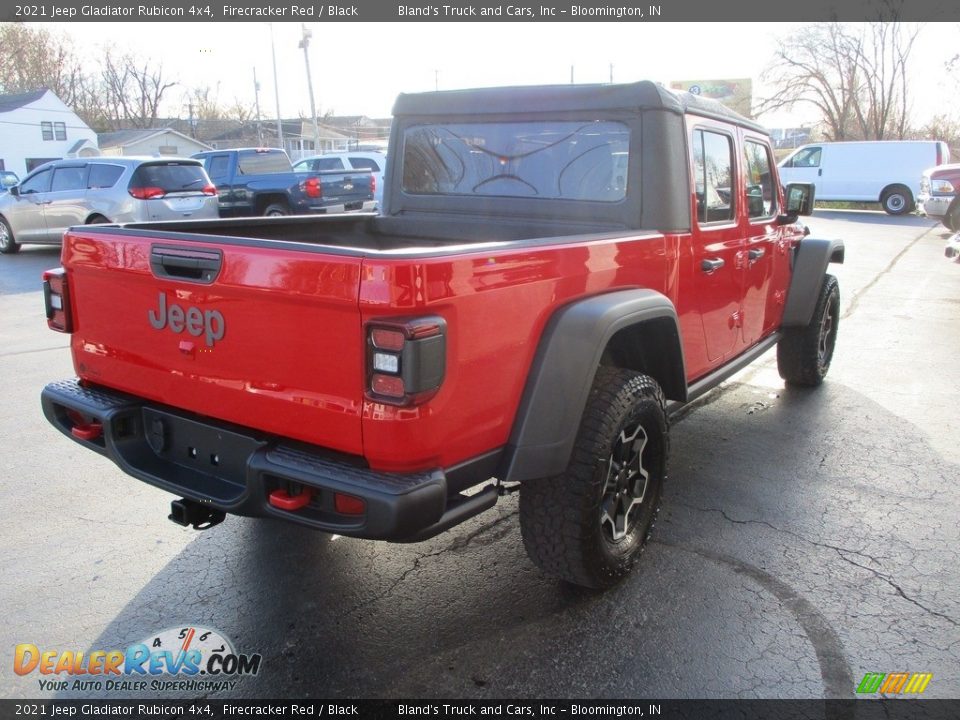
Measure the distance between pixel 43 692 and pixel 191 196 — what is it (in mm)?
11108

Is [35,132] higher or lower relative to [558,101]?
higher

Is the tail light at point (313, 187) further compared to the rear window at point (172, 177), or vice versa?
the tail light at point (313, 187)

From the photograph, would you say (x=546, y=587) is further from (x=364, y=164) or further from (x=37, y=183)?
(x=364, y=164)

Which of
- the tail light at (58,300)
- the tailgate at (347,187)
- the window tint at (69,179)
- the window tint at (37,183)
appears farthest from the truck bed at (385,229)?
the tailgate at (347,187)

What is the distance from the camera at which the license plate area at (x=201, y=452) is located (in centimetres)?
258

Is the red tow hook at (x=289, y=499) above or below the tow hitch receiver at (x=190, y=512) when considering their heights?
above

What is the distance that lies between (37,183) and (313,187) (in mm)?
4959

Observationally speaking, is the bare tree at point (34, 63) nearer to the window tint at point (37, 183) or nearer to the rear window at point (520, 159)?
the window tint at point (37, 183)

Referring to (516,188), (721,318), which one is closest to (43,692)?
(516,188)

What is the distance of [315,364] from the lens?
2348mm

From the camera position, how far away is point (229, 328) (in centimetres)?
253

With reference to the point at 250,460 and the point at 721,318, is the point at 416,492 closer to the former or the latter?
the point at 250,460

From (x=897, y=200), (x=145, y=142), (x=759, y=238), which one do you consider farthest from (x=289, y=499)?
(x=145, y=142)

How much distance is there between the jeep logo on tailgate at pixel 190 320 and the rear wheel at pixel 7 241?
13283 mm
